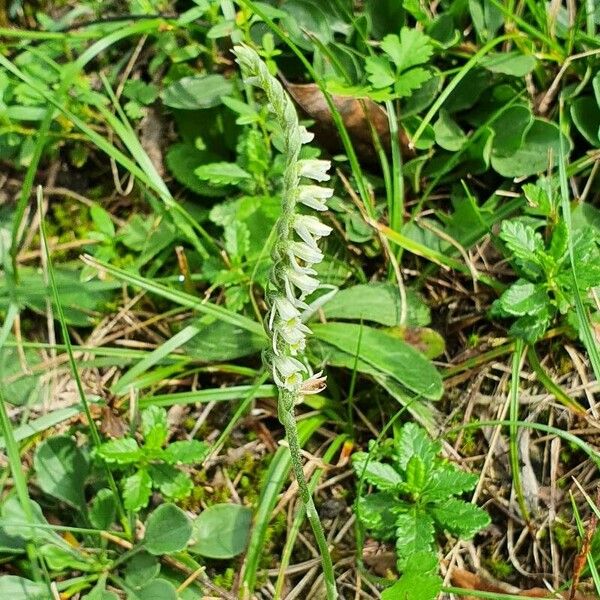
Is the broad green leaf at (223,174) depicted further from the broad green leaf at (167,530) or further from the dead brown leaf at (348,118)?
the broad green leaf at (167,530)

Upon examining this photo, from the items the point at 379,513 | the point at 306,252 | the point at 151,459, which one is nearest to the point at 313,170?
the point at 306,252

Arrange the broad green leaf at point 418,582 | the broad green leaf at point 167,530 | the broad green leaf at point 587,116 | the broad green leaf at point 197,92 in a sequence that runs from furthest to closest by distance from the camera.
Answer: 1. the broad green leaf at point 197,92
2. the broad green leaf at point 587,116
3. the broad green leaf at point 167,530
4. the broad green leaf at point 418,582

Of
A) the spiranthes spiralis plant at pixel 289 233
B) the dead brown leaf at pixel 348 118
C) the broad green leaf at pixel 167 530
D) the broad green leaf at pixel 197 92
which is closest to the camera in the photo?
the spiranthes spiralis plant at pixel 289 233

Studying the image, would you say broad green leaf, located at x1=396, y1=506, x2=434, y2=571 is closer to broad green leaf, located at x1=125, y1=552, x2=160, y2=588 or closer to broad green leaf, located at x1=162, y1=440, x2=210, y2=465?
broad green leaf, located at x1=162, y1=440, x2=210, y2=465

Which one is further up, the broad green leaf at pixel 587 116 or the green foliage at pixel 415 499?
the broad green leaf at pixel 587 116

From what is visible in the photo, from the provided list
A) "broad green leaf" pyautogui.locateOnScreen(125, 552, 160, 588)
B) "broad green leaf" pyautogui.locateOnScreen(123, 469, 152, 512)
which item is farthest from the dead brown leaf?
"broad green leaf" pyautogui.locateOnScreen(125, 552, 160, 588)

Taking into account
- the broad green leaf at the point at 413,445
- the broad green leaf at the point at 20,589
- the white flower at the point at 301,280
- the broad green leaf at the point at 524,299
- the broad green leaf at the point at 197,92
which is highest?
the white flower at the point at 301,280

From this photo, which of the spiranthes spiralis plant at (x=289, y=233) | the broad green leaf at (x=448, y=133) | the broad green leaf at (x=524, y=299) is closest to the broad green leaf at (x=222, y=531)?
the spiranthes spiralis plant at (x=289, y=233)

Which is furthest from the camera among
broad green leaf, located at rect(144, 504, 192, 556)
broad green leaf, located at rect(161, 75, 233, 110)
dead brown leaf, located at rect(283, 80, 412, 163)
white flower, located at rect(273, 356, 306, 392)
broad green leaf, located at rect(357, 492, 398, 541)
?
broad green leaf, located at rect(161, 75, 233, 110)
